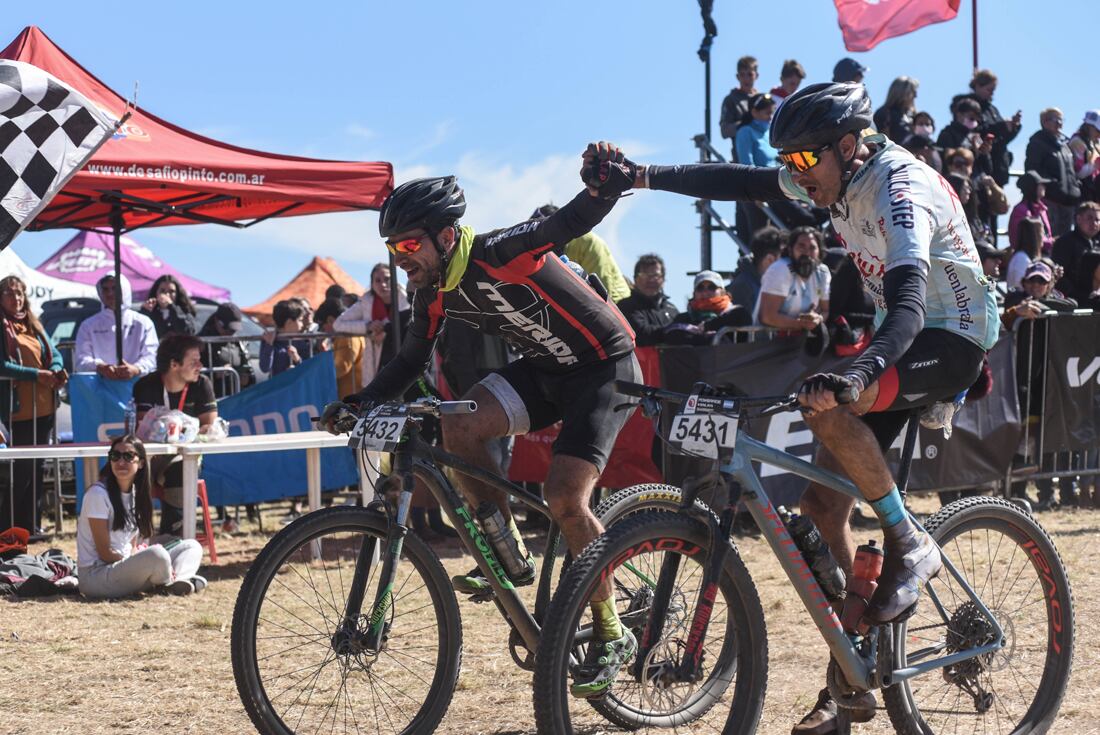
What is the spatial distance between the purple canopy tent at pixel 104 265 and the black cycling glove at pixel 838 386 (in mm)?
21097

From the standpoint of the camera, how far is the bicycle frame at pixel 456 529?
4195 millimetres

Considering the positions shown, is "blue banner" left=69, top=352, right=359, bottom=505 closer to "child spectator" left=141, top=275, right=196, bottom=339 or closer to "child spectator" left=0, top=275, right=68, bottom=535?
"child spectator" left=0, top=275, right=68, bottom=535

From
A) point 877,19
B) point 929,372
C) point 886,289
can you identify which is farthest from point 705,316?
point 877,19

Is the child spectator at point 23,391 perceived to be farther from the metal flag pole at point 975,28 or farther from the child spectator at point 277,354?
the metal flag pole at point 975,28

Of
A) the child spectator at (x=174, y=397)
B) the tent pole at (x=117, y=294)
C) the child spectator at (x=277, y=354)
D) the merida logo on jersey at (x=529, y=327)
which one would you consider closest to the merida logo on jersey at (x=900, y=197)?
the merida logo on jersey at (x=529, y=327)

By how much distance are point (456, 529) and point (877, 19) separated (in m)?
13.3

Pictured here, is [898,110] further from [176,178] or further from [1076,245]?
[176,178]

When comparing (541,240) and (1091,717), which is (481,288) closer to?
(541,240)

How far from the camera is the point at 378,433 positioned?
4.35 meters

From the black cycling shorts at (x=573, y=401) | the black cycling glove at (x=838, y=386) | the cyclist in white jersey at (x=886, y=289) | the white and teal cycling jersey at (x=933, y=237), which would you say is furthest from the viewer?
the black cycling shorts at (x=573, y=401)

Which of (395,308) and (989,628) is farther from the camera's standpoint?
(395,308)

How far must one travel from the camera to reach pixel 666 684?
12.9ft

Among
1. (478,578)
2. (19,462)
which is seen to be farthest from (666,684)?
(19,462)

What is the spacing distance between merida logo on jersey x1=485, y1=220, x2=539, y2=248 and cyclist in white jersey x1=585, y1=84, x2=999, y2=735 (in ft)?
1.31
